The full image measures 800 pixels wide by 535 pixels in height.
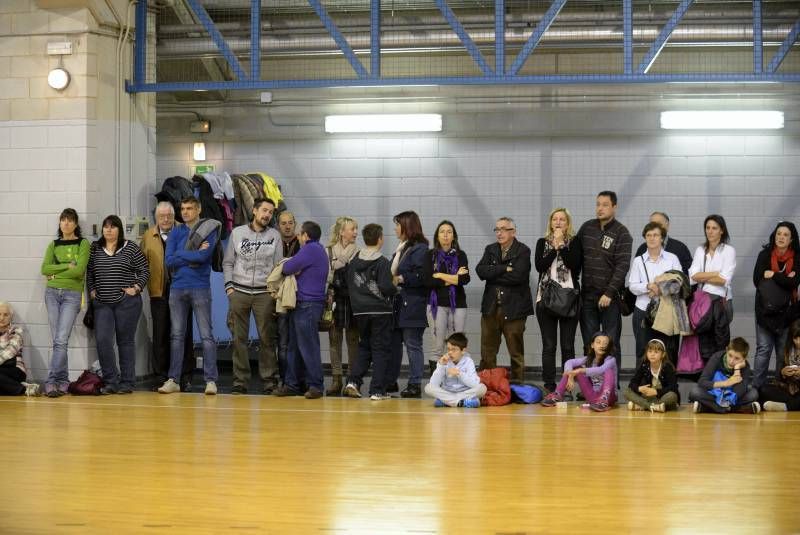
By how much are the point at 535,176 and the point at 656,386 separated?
3.24 meters

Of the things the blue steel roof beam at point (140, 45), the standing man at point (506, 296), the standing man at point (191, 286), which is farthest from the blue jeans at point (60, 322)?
the standing man at point (506, 296)

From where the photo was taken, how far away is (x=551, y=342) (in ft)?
28.7

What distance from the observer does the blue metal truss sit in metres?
8.84

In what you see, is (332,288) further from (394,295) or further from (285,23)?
(285,23)

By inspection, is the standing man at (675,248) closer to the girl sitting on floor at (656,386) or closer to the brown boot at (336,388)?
the girl sitting on floor at (656,386)

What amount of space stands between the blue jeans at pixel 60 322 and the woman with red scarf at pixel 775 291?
5.49 metres

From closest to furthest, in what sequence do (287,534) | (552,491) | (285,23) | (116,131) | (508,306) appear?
1. (287,534)
2. (552,491)
3. (508,306)
4. (116,131)
5. (285,23)

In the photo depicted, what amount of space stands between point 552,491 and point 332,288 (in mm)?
4107

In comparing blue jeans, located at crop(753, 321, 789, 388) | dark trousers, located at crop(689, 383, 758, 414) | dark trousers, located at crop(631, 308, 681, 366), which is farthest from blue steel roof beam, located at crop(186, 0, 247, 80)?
blue jeans, located at crop(753, 321, 789, 388)

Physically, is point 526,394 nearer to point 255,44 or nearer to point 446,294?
point 446,294

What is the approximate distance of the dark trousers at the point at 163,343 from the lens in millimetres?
9227

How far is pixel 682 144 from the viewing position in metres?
10.5

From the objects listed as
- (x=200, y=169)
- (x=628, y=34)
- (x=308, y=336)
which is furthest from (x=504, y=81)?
(x=200, y=169)

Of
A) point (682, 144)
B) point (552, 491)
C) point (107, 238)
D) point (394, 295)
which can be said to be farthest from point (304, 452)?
point (682, 144)
